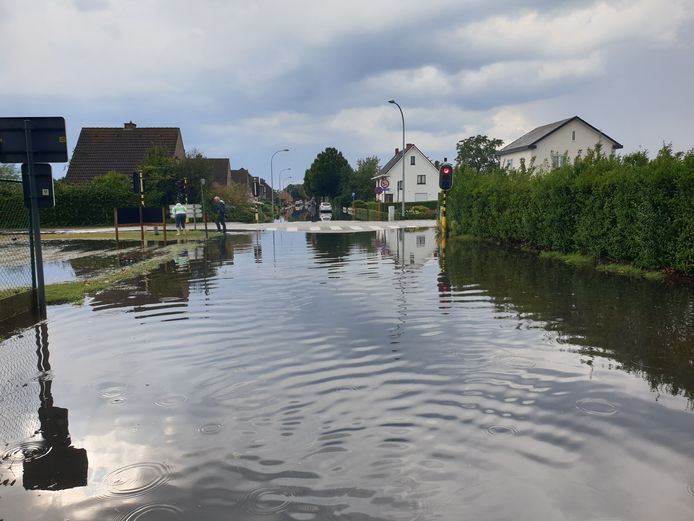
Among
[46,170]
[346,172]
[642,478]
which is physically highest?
[346,172]

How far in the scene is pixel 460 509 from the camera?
346 cm

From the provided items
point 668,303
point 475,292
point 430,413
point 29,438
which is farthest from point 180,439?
point 668,303

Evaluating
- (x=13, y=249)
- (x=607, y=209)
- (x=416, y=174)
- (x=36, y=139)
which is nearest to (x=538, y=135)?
(x=416, y=174)

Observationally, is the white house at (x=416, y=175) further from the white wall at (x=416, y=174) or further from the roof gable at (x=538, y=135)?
the roof gable at (x=538, y=135)

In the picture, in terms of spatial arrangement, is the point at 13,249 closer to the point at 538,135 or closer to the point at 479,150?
the point at 538,135

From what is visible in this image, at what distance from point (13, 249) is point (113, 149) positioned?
126 feet

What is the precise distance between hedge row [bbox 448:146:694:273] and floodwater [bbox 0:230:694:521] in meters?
2.30

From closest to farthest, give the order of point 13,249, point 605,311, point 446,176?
point 605,311, point 13,249, point 446,176

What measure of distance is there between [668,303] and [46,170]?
10542 mm

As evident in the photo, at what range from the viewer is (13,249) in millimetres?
19938

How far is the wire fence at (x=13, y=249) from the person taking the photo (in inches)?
414

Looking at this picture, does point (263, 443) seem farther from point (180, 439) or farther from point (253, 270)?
point (253, 270)

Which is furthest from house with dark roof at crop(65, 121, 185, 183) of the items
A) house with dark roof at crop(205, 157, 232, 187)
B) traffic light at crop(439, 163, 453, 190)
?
traffic light at crop(439, 163, 453, 190)

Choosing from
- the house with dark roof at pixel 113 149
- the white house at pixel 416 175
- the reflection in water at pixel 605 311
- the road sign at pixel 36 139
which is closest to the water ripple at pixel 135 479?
the reflection in water at pixel 605 311
